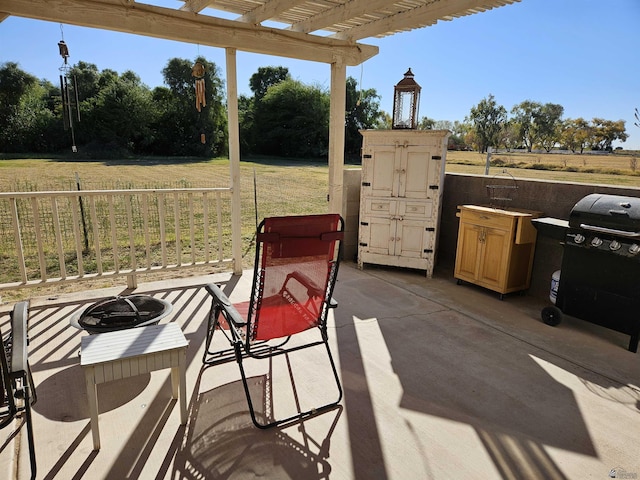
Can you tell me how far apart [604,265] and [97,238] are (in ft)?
13.4

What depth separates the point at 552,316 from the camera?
3094 millimetres

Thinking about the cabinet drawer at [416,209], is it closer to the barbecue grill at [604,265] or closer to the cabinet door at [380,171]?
the cabinet door at [380,171]

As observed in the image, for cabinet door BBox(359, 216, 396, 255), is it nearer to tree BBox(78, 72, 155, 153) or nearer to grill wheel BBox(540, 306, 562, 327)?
grill wheel BBox(540, 306, 562, 327)

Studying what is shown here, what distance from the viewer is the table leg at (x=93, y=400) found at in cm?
163

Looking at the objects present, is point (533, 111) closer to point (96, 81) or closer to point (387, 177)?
point (387, 177)

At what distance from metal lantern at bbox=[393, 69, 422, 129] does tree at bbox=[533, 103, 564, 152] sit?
2738 mm

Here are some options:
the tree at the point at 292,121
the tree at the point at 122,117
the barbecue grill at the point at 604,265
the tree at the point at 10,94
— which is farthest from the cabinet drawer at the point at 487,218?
the tree at the point at 292,121

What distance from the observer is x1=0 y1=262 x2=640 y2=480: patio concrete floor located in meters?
1.65

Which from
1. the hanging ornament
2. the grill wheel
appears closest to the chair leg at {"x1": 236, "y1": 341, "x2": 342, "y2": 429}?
the grill wheel

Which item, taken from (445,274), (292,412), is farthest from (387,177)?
(292,412)

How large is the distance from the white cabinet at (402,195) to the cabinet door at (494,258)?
2.05ft

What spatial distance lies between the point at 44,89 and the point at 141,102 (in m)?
1.23

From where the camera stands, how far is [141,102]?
219 inches

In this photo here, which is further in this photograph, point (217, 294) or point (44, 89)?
point (44, 89)
